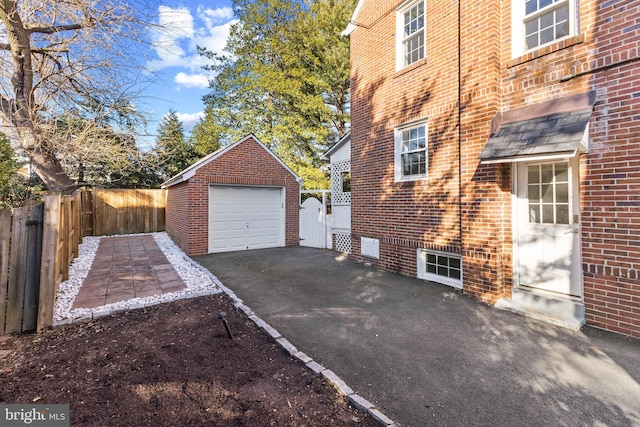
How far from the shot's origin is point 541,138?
4254 mm

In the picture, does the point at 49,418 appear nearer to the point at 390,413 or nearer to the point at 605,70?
the point at 390,413

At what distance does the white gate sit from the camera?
11.4 metres

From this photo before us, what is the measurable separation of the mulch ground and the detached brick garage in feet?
19.8

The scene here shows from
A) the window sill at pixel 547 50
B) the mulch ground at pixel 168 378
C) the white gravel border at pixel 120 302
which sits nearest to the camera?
the mulch ground at pixel 168 378

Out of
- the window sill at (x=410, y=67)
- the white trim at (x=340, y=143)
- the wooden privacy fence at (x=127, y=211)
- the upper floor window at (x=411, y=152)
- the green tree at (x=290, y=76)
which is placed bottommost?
the wooden privacy fence at (x=127, y=211)

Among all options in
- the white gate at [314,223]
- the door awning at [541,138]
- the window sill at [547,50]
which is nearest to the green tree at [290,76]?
the white gate at [314,223]

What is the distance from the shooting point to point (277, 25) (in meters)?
17.0

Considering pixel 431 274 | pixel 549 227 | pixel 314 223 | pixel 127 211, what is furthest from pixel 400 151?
pixel 127 211

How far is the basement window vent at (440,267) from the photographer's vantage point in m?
6.12

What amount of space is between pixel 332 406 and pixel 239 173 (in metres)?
9.26

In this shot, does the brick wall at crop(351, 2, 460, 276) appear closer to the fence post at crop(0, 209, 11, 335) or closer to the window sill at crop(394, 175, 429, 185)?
the window sill at crop(394, 175, 429, 185)

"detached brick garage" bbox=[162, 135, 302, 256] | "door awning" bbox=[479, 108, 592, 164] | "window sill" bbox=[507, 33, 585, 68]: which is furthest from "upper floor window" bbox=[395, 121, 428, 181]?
"detached brick garage" bbox=[162, 135, 302, 256]

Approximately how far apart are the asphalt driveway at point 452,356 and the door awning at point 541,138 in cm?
242

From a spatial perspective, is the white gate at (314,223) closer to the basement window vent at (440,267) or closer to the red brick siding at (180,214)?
the red brick siding at (180,214)
